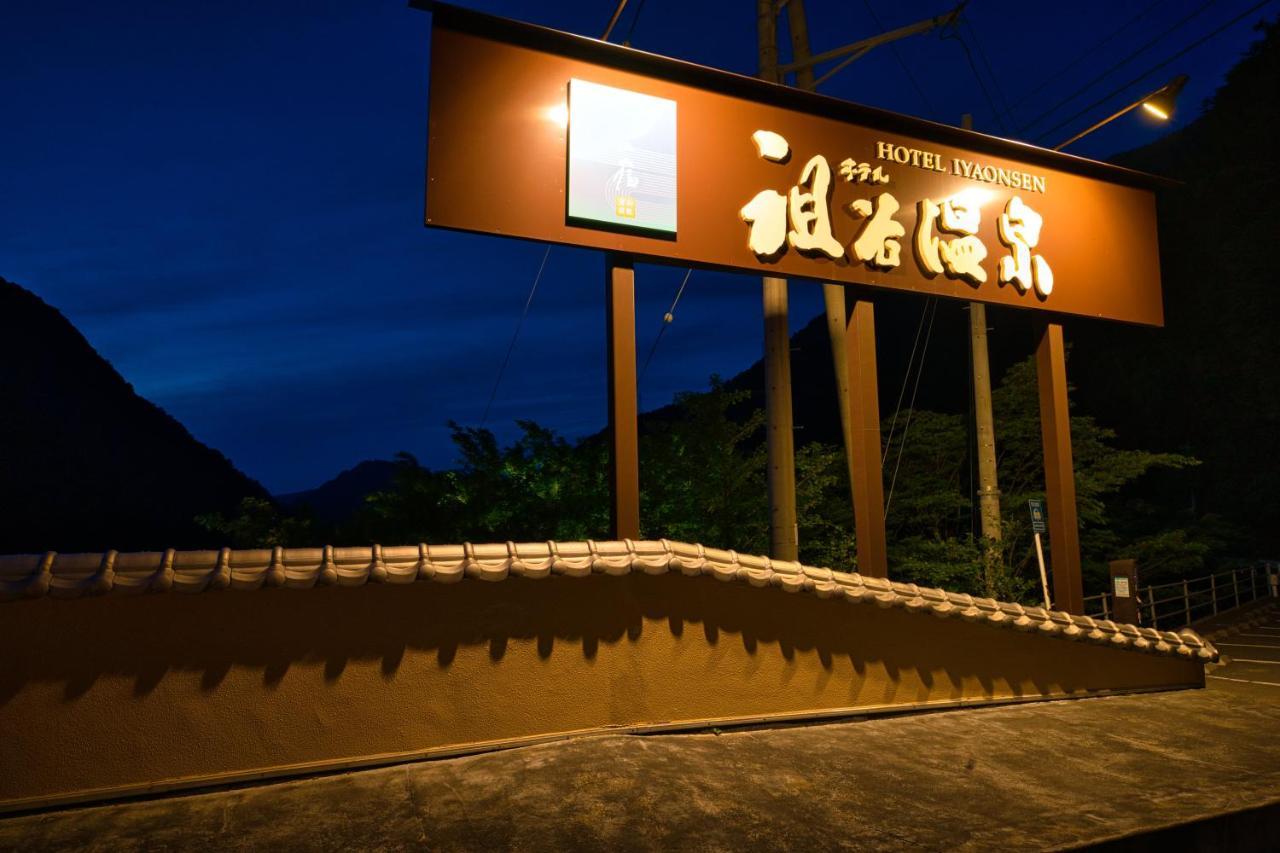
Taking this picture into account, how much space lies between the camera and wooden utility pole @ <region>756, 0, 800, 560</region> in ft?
31.5

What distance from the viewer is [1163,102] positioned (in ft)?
31.9

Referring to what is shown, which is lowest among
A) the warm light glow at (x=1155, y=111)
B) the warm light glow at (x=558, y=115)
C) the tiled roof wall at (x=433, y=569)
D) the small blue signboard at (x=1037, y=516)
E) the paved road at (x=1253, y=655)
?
the paved road at (x=1253, y=655)

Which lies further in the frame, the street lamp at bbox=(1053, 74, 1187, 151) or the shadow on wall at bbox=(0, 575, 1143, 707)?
the street lamp at bbox=(1053, 74, 1187, 151)

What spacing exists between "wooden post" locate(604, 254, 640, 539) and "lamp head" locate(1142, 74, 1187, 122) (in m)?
7.93

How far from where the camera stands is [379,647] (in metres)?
4.84

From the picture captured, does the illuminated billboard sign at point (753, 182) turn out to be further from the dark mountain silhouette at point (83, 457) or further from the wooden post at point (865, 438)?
the dark mountain silhouette at point (83, 457)

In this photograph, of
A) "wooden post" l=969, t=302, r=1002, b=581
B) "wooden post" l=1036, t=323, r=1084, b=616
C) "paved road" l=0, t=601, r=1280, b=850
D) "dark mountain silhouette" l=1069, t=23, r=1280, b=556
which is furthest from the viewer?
"dark mountain silhouette" l=1069, t=23, r=1280, b=556

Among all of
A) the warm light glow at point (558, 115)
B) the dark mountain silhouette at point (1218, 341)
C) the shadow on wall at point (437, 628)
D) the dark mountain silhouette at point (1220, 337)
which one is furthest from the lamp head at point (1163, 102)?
the dark mountain silhouette at point (1220, 337)

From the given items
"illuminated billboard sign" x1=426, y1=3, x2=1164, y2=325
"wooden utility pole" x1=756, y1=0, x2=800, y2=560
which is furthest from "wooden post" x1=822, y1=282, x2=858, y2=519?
"illuminated billboard sign" x1=426, y1=3, x2=1164, y2=325

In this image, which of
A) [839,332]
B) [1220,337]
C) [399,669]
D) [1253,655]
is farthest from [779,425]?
[1220,337]

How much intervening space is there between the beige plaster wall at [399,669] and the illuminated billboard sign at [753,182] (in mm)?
2895

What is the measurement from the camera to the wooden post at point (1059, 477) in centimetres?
856

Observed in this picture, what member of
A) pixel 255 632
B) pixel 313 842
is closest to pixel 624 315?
pixel 255 632

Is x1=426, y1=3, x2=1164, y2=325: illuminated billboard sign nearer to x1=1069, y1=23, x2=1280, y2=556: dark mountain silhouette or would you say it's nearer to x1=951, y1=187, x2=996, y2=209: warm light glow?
x1=951, y1=187, x2=996, y2=209: warm light glow
